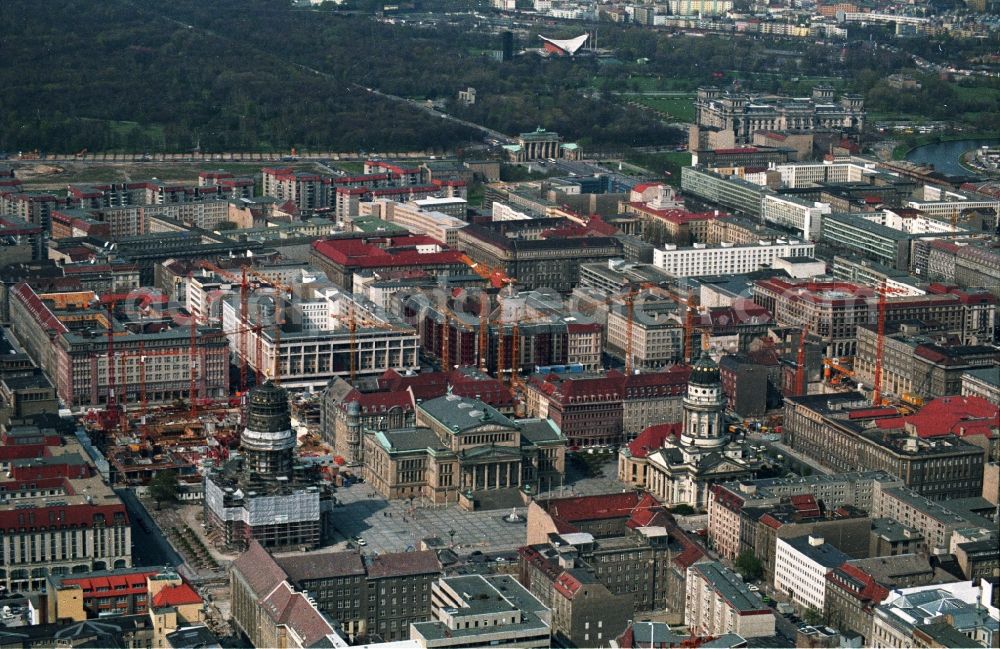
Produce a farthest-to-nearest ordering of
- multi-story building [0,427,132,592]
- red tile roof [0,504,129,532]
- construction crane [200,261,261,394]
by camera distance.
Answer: construction crane [200,261,261,394] → red tile roof [0,504,129,532] → multi-story building [0,427,132,592]

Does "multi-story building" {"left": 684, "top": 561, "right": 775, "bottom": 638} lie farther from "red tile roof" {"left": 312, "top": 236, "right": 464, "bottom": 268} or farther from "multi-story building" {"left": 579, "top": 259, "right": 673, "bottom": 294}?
"red tile roof" {"left": 312, "top": 236, "right": 464, "bottom": 268}

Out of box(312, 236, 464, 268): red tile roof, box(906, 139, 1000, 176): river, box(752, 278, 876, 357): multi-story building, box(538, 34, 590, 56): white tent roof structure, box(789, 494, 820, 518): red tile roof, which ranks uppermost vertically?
box(538, 34, 590, 56): white tent roof structure

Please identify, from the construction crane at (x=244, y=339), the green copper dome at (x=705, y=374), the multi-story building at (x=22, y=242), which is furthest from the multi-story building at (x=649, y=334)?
the multi-story building at (x=22, y=242)

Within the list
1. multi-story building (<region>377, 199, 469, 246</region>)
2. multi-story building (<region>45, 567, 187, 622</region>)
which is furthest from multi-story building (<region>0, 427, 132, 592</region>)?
multi-story building (<region>377, 199, 469, 246</region>)

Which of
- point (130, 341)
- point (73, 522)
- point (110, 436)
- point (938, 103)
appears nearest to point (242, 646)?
point (73, 522)

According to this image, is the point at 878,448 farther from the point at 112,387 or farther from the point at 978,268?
the point at 112,387

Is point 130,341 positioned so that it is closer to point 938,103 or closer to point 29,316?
point 29,316

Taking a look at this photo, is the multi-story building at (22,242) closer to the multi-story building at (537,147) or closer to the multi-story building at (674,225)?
the multi-story building at (674,225)
